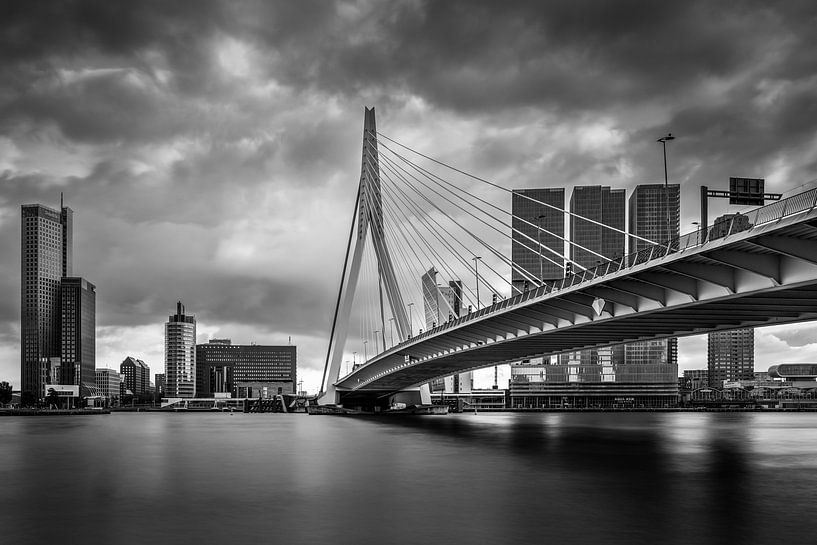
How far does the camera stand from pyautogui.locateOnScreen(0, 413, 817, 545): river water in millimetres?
21844

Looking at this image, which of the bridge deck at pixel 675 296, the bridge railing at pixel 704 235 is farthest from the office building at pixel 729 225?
the bridge deck at pixel 675 296

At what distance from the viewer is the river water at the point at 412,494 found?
71.7ft

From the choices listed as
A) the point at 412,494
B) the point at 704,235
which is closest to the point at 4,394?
the point at 412,494

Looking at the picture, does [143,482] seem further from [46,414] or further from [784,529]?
[46,414]

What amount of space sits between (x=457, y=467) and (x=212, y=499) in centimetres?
1333

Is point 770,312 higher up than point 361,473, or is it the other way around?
point 770,312

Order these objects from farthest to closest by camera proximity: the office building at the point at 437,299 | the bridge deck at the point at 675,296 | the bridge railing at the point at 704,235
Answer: the office building at the point at 437,299, the bridge deck at the point at 675,296, the bridge railing at the point at 704,235

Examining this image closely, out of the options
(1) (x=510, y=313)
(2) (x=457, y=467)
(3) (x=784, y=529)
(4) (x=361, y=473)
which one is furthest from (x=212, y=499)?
(1) (x=510, y=313)

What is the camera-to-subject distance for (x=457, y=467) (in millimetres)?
37688

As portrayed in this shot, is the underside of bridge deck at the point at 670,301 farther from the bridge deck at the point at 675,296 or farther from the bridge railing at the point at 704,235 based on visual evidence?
the bridge railing at the point at 704,235

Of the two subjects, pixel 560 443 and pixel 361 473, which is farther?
pixel 560 443

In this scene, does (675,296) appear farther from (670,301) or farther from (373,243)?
(373,243)

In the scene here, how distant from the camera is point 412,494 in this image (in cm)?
2869

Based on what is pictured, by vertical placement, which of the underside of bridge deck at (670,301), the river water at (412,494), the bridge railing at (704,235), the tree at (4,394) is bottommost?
the tree at (4,394)
